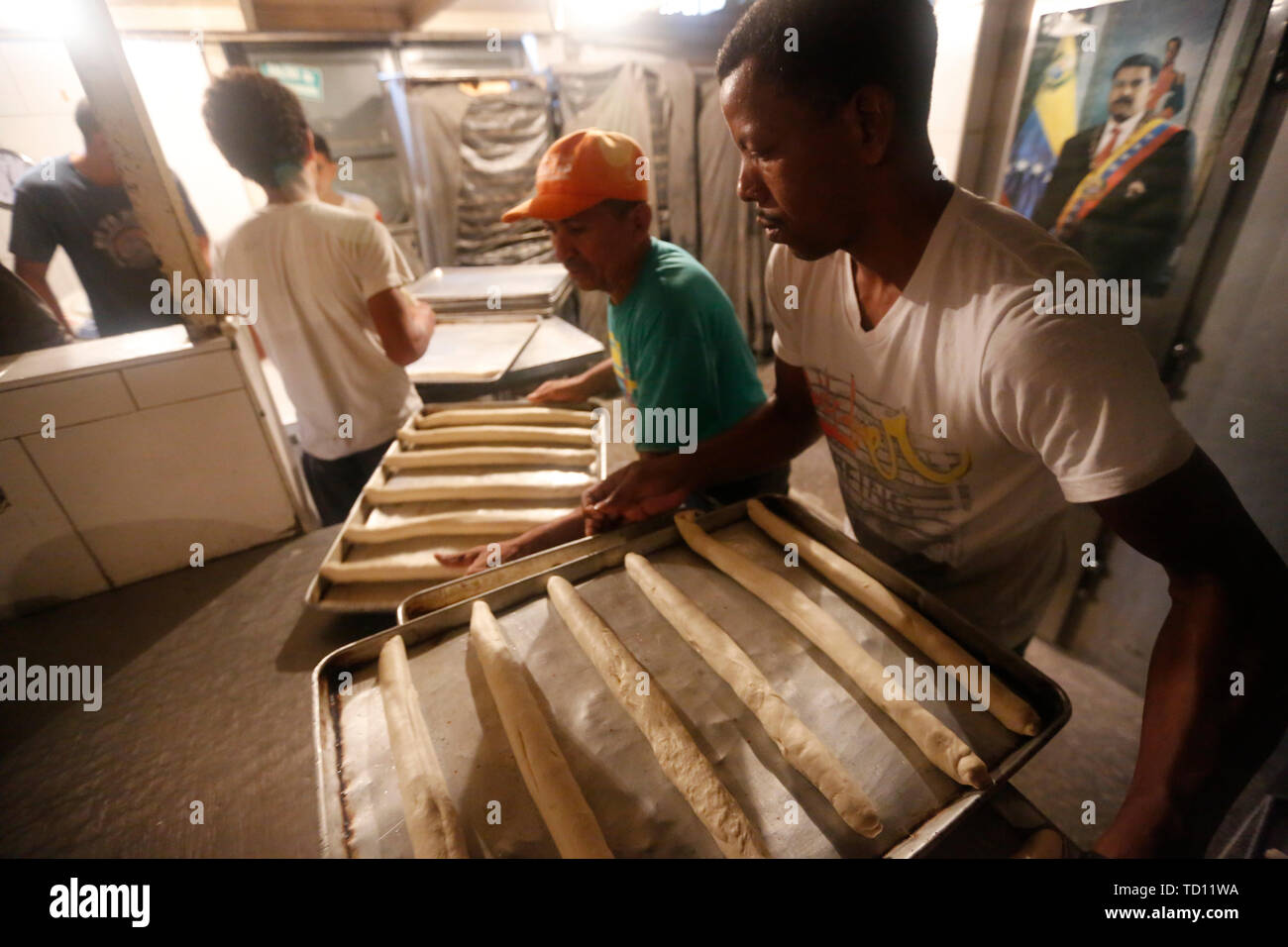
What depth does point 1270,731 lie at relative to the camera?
0.81m

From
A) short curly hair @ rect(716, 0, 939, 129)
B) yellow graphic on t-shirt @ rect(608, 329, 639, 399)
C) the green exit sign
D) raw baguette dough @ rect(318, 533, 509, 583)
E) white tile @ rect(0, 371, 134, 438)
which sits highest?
the green exit sign

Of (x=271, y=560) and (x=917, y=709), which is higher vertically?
(x=917, y=709)

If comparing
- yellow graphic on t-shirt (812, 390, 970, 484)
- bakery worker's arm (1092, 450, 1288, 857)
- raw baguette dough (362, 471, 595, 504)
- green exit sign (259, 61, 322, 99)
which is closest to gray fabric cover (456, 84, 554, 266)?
green exit sign (259, 61, 322, 99)

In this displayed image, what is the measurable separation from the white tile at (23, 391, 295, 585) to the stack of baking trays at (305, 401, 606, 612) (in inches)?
13.0

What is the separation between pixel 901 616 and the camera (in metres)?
1.04

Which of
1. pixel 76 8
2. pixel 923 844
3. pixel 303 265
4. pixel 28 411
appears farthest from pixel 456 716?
pixel 303 265

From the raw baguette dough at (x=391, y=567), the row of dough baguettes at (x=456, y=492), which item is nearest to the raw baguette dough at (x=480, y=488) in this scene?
the row of dough baguettes at (x=456, y=492)

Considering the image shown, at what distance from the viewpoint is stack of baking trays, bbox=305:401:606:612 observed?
59.7 inches

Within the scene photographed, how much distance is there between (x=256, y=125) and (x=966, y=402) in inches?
99.7

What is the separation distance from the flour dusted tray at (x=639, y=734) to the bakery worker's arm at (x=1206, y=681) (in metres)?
0.14
